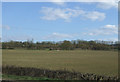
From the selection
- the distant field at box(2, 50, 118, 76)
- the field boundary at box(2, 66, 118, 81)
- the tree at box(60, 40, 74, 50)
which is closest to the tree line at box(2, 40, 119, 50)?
the tree at box(60, 40, 74, 50)

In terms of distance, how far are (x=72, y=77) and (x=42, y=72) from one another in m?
2.99

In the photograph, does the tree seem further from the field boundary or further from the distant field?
the field boundary

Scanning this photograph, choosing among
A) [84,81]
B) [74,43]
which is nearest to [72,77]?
[84,81]

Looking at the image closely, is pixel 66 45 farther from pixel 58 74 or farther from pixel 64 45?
pixel 58 74

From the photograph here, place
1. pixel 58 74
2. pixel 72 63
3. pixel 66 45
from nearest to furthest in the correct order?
pixel 58 74 → pixel 72 63 → pixel 66 45

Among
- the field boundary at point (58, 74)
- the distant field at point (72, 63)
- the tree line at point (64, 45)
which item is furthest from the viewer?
the tree line at point (64, 45)

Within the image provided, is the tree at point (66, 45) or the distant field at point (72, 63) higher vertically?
the tree at point (66, 45)

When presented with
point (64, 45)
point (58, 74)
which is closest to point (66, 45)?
point (64, 45)

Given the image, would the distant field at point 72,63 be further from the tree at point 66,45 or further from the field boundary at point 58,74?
the tree at point 66,45

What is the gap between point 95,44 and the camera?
145750 mm

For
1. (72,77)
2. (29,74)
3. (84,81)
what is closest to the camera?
(84,81)

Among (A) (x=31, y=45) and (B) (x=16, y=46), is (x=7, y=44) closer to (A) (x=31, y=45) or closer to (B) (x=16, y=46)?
(B) (x=16, y=46)

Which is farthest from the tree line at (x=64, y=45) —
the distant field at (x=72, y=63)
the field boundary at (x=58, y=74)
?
the field boundary at (x=58, y=74)

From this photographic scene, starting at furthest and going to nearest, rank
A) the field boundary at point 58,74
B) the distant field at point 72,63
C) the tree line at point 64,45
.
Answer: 1. the tree line at point 64,45
2. the distant field at point 72,63
3. the field boundary at point 58,74
